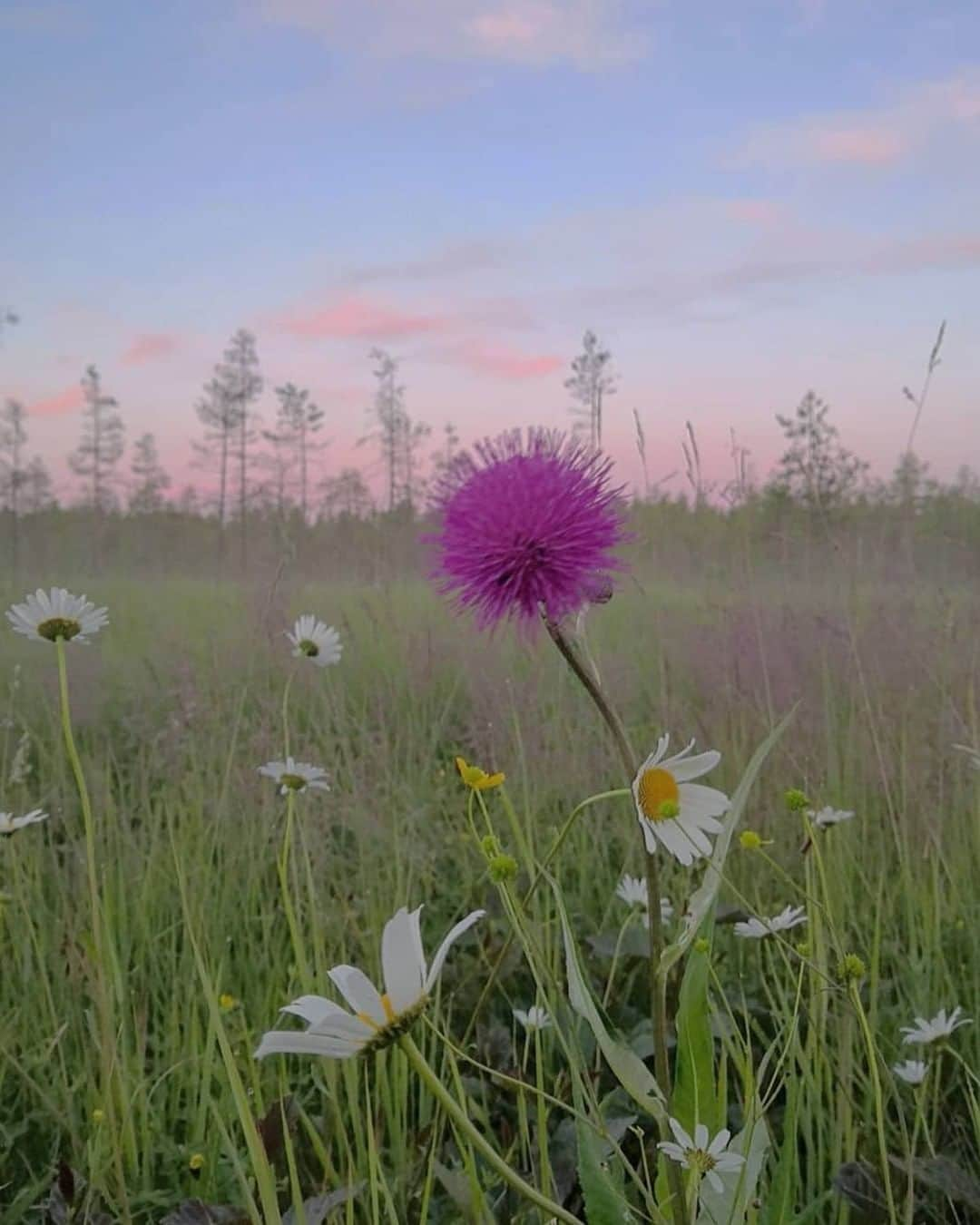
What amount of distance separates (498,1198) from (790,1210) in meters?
0.27

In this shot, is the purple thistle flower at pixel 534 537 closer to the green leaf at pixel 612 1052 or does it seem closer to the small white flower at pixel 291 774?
the green leaf at pixel 612 1052

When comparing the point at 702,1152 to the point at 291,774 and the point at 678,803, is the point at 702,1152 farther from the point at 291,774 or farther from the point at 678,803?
the point at 291,774

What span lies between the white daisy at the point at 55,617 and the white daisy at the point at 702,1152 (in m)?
0.71

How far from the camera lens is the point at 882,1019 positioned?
1.47 m

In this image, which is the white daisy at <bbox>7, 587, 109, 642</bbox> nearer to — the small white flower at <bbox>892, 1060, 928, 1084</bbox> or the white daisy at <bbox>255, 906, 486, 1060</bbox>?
the white daisy at <bbox>255, 906, 486, 1060</bbox>

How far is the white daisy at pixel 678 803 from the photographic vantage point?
745 mm

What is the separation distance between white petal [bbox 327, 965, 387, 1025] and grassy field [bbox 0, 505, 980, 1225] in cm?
7

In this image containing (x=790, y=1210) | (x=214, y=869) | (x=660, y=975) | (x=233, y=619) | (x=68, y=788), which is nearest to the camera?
(x=660, y=975)

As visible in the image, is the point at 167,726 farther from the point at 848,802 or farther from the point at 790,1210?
the point at 790,1210

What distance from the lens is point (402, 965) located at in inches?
22.6

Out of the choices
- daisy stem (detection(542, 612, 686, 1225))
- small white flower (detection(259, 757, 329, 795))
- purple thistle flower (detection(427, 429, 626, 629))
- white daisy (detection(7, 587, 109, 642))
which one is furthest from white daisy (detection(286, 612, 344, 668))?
daisy stem (detection(542, 612, 686, 1225))

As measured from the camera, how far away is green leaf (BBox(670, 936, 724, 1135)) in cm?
75

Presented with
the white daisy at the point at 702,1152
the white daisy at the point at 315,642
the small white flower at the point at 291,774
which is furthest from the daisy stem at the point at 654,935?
the white daisy at the point at 315,642

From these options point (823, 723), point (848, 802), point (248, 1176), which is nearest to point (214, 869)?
point (248, 1176)
